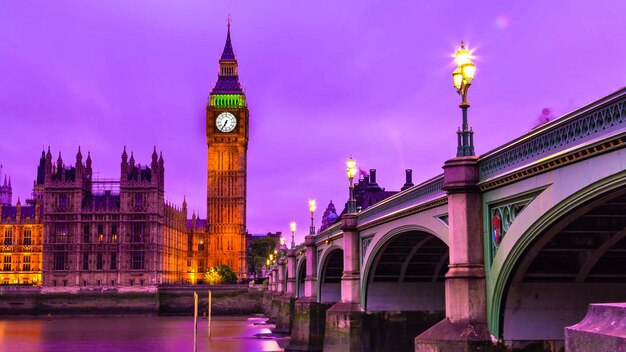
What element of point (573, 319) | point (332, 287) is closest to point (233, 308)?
point (332, 287)

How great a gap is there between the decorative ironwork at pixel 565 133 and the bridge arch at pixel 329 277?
28.9 meters

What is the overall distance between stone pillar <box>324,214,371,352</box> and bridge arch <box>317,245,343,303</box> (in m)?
9.90

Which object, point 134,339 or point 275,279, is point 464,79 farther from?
point 275,279

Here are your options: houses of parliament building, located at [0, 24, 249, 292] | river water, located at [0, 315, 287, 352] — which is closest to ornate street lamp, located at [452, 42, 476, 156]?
river water, located at [0, 315, 287, 352]

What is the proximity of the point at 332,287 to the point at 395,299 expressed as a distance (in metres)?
15.3

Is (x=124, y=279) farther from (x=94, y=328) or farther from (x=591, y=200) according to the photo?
(x=591, y=200)

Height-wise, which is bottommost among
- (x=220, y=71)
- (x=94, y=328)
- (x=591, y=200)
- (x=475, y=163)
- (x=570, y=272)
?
(x=94, y=328)

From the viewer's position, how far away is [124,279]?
475ft

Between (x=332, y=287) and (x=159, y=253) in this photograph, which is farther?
(x=159, y=253)

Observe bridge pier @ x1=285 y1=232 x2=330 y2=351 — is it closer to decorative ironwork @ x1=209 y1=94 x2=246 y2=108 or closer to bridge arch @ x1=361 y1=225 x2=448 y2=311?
bridge arch @ x1=361 y1=225 x2=448 y2=311

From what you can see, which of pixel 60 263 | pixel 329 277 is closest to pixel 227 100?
pixel 60 263

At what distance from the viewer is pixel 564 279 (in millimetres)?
19359

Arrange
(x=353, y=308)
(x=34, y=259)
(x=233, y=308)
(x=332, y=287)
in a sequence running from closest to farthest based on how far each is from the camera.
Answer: (x=353, y=308) → (x=332, y=287) → (x=233, y=308) → (x=34, y=259)

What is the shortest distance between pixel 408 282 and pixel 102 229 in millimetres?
119016
